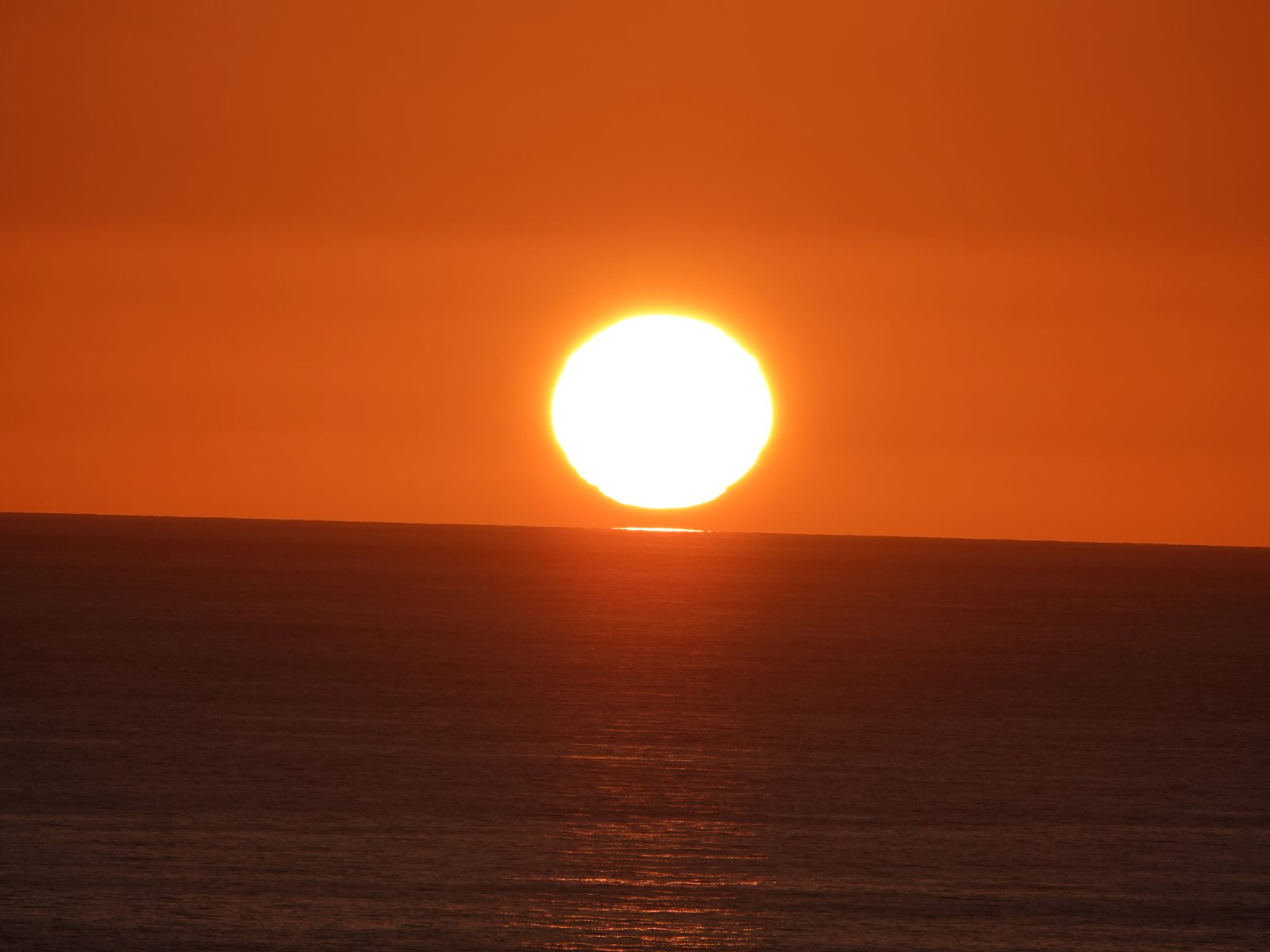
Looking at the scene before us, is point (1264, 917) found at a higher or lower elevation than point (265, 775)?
lower

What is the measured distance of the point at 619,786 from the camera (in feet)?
64.0

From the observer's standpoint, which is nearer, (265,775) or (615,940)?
(615,940)

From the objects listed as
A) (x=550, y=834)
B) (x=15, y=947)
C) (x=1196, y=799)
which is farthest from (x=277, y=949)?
(x=1196, y=799)

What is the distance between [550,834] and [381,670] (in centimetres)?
1651

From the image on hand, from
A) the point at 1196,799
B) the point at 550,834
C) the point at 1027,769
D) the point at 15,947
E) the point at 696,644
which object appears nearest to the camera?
the point at 15,947

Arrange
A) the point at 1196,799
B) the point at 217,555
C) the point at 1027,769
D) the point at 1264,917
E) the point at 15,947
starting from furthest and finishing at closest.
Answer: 1. the point at 217,555
2. the point at 1027,769
3. the point at 1196,799
4. the point at 1264,917
5. the point at 15,947

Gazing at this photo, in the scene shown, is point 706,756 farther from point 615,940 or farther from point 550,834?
point 615,940

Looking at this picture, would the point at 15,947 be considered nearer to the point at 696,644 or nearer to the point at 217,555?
the point at 696,644

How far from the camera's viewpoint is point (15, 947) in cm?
1236

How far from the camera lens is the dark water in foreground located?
13.6 meters

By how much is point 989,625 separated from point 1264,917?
122ft

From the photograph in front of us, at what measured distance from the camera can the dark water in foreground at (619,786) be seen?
13633 mm

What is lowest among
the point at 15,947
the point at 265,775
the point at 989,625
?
the point at 15,947

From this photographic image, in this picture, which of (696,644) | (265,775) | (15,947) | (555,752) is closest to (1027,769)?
(555,752)
